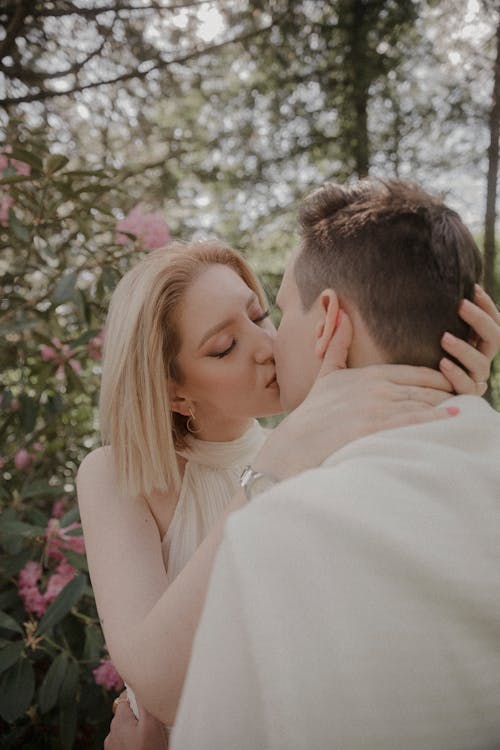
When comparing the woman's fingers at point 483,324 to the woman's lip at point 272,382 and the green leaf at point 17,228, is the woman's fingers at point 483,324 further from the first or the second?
the green leaf at point 17,228

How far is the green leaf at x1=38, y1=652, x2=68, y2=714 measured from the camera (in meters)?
2.04

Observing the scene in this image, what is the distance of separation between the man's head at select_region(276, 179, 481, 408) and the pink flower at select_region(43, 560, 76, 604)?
139 cm

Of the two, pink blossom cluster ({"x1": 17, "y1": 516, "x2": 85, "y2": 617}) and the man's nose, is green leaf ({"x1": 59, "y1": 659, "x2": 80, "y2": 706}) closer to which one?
pink blossom cluster ({"x1": 17, "y1": 516, "x2": 85, "y2": 617})

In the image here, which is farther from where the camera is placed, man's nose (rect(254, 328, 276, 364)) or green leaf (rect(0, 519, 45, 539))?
green leaf (rect(0, 519, 45, 539))

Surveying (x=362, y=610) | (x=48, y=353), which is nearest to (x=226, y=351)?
(x=362, y=610)

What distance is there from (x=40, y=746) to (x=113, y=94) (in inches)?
151

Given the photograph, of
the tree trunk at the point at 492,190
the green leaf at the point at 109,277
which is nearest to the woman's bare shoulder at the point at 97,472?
the green leaf at the point at 109,277

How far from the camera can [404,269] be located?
1.27 meters

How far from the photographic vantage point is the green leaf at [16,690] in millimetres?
1991

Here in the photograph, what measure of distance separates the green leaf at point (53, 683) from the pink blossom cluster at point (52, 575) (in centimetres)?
25

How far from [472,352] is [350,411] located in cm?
31

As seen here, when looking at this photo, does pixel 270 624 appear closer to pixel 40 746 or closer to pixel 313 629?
pixel 313 629

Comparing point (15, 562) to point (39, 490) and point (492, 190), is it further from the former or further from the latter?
point (492, 190)

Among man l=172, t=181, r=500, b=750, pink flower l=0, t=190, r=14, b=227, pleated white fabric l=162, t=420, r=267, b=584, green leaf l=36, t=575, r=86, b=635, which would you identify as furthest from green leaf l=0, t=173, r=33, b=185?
man l=172, t=181, r=500, b=750
